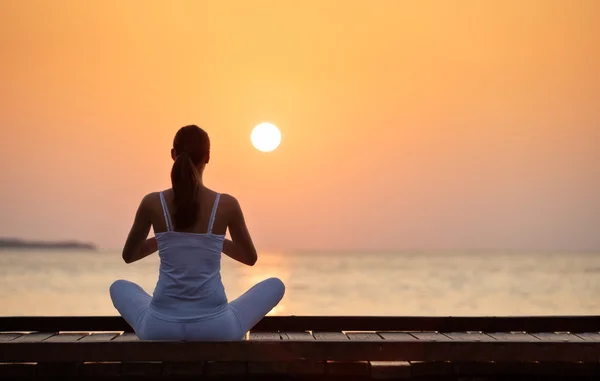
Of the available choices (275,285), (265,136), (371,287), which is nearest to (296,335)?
(275,285)

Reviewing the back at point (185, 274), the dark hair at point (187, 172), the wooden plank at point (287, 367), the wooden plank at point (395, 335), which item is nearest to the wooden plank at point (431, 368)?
the wooden plank at point (287, 367)

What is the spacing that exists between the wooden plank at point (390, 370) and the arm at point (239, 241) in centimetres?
99

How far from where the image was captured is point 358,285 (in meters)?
52.8

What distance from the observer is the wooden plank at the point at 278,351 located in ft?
14.1

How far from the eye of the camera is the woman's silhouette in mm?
4663

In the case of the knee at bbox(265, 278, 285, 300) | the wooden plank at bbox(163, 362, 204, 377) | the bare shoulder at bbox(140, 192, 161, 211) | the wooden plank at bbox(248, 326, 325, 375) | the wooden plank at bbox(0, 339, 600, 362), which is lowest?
the wooden plank at bbox(163, 362, 204, 377)

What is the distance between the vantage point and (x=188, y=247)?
472 cm

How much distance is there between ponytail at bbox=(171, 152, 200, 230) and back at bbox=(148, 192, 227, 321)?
64 millimetres

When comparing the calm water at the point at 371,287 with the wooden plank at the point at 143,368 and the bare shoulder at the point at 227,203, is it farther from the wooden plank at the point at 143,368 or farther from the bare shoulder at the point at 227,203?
the wooden plank at the point at 143,368

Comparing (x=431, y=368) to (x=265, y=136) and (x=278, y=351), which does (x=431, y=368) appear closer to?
(x=278, y=351)

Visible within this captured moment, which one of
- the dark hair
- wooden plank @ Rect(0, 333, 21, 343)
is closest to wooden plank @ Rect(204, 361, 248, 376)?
the dark hair

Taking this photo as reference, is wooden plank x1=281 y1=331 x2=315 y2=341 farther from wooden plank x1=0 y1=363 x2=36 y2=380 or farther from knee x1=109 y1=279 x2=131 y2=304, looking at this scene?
wooden plank x1=0 y1=363 x2=36 y2=380

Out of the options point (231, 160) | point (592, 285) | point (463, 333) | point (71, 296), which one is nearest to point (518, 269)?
point (592, 285)

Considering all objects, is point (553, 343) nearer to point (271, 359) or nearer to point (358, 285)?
point (271, 359)
